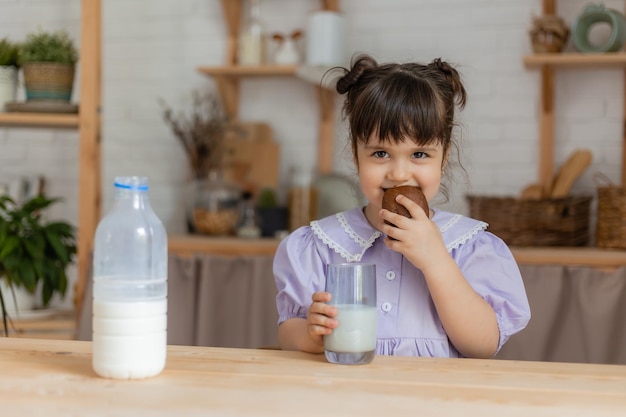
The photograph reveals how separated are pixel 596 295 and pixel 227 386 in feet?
6.08

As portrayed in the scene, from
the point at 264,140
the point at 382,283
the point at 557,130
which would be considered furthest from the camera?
the point at 264,140

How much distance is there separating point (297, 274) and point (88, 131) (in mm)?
1528

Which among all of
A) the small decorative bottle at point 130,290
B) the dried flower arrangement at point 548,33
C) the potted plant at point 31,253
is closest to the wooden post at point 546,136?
the dried flower arrangement at point 548,33

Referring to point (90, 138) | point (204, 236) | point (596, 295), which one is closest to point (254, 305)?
point (204, 236)

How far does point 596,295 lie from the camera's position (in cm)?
253

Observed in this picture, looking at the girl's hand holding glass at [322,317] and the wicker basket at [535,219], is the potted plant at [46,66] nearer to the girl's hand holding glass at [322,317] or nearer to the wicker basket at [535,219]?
the wicker basket at [535,219]

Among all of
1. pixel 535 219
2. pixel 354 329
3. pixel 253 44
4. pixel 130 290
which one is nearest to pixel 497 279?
pixel 354 329

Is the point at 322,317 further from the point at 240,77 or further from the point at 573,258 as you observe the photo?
the point at 240,77

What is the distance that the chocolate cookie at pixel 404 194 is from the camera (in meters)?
1.27

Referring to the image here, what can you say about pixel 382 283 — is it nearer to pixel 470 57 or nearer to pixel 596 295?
pixel 596 295

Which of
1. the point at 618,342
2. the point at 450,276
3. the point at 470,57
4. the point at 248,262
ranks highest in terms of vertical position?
the point at 470,57

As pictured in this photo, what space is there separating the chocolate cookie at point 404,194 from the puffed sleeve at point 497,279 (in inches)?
7.4

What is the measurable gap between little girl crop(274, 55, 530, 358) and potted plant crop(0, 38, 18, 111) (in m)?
1.67

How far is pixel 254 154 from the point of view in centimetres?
330
